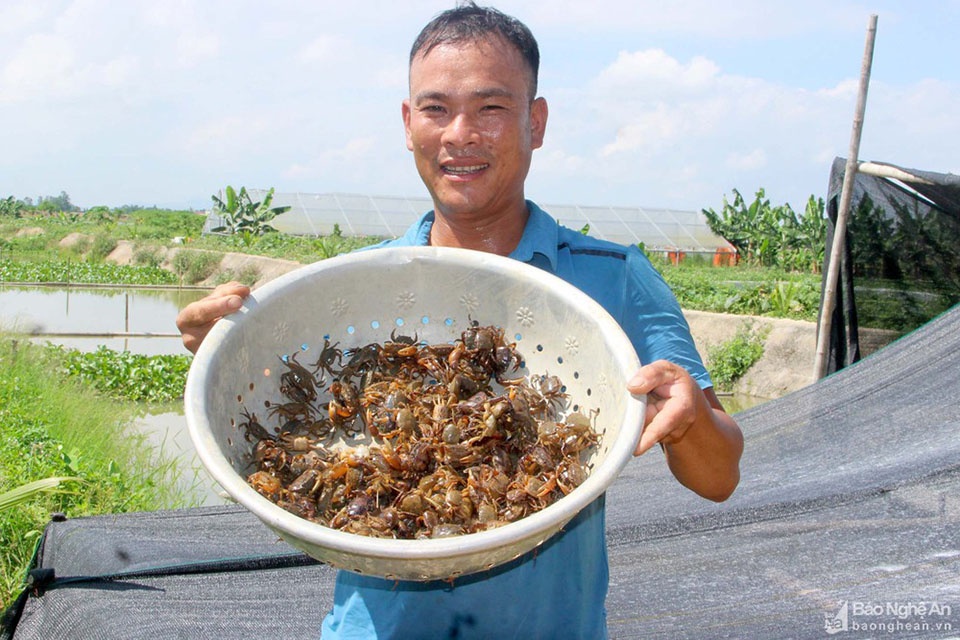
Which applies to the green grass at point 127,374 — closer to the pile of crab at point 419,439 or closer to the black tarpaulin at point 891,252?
the black tarpaulin at point 891,252

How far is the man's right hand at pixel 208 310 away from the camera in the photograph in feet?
4.89

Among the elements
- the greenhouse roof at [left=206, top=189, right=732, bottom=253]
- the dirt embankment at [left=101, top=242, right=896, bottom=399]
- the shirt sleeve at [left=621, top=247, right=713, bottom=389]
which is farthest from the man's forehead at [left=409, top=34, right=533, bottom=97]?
the greenhouse roof at [left=206, top=189, right=732, bottom=253]

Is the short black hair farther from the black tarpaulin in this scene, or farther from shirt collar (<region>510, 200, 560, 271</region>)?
the black tarpaulin

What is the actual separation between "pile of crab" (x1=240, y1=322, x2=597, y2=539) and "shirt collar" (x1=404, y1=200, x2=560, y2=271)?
0.55 ft

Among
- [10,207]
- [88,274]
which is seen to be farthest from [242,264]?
[10,207]

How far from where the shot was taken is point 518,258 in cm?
168

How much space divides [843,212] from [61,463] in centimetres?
460

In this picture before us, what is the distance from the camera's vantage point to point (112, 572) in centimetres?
281

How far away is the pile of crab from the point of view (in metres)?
1.40

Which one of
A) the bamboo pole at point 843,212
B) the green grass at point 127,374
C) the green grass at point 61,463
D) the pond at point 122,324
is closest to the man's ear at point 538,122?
the green grass at point 61,463

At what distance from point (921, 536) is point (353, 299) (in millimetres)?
2244

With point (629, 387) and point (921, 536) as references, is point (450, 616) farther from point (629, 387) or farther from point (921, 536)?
point (921, 536)

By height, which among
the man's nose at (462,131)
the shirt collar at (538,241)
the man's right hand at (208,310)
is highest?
the man's nose at (462,131)

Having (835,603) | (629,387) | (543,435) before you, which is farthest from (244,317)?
(835,603)
